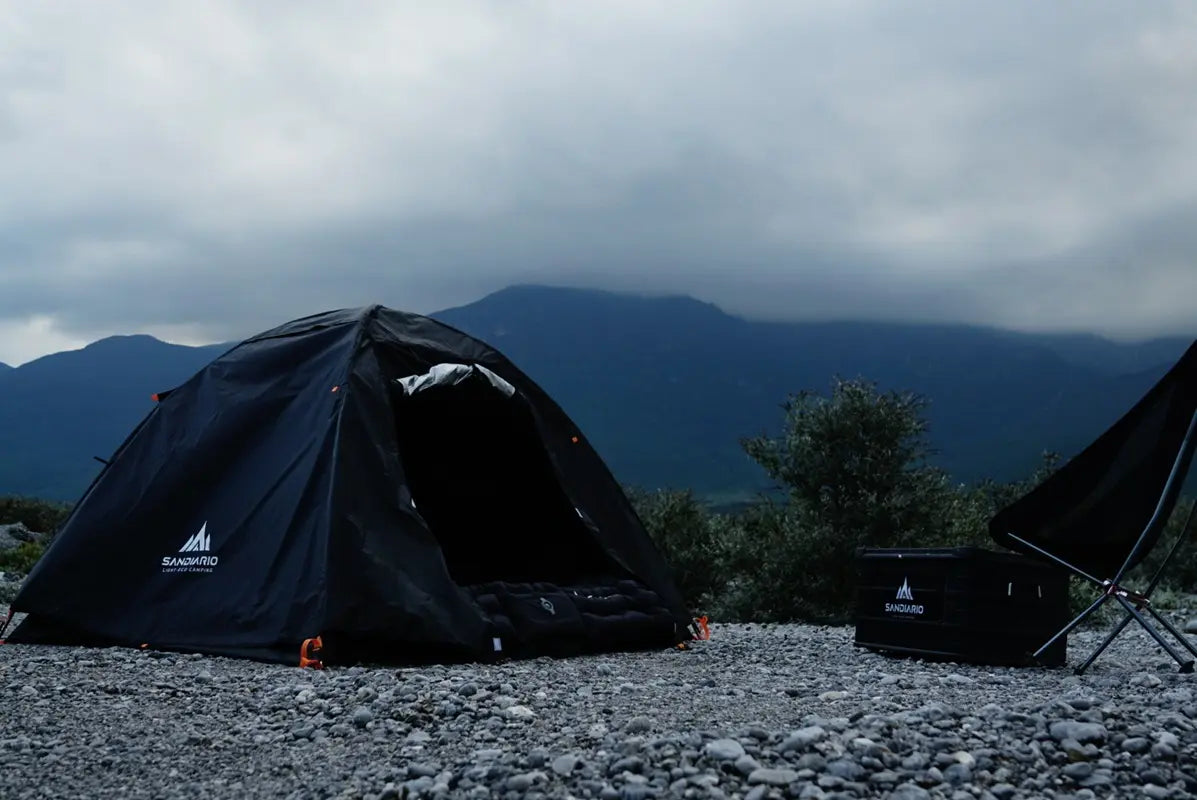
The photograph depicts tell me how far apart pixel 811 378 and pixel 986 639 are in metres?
179

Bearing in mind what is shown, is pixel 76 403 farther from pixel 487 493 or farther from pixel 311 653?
pixel 311 653

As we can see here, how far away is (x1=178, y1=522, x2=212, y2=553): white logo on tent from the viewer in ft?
24.2

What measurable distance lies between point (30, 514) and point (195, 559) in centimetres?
→ 1895

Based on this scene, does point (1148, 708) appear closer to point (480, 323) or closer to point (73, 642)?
point (73, 642)

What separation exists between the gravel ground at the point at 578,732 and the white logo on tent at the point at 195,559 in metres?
0.72

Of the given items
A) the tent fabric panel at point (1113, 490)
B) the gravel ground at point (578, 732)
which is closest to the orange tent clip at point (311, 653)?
the gravel ground at point (578, 732)

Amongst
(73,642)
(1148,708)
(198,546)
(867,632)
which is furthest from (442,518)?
(1148,708)

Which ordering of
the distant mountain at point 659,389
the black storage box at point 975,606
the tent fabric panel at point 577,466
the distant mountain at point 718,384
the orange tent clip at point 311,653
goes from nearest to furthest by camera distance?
the orange tent clip at point 311,653, the black storage box at point 975,606, the tent fabric panel at point 577,466, the distant mountain at point 659,389, the distant mountain at point 718,384

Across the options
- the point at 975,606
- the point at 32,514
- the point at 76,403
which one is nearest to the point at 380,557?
the point at 975,606

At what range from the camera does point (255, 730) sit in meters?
4.81

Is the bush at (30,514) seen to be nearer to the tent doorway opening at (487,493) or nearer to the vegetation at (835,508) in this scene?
the vegetation at (835,508)

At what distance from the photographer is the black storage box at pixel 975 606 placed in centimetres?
712

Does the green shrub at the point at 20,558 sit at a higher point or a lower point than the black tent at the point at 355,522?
lower

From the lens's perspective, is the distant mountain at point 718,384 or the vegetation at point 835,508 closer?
the vegetation at point 835,508
